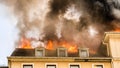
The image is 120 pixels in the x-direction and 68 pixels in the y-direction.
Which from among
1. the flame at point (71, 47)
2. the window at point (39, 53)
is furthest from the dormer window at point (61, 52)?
the flame at point (71, 47)

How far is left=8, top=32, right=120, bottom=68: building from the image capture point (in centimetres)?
5638

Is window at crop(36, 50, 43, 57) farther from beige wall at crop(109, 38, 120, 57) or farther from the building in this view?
beige wall at crop(109, 38, 120, 57)

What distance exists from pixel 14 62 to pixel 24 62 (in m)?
1.40

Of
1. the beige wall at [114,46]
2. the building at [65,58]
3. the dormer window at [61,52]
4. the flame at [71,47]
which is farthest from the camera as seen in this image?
the flame at [71,47]

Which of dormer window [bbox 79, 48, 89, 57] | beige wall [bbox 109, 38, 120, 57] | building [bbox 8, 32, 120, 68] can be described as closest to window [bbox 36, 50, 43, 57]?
building [bbox 8, 32, 120, 68]

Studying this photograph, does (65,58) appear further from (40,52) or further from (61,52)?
(40,52)

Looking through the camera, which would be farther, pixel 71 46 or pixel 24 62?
pixel 71 46

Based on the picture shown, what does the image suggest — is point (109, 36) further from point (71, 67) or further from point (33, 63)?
point (33, 63)

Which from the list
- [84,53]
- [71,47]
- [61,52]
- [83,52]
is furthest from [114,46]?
[71,47]

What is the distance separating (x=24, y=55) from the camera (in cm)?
5750

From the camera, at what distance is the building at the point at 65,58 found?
2219 inches

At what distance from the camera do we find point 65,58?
188ft

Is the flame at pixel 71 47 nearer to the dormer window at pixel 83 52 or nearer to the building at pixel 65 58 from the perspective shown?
the dormer window at pixel 83 52

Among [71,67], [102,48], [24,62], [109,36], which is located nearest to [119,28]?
[102,48]
